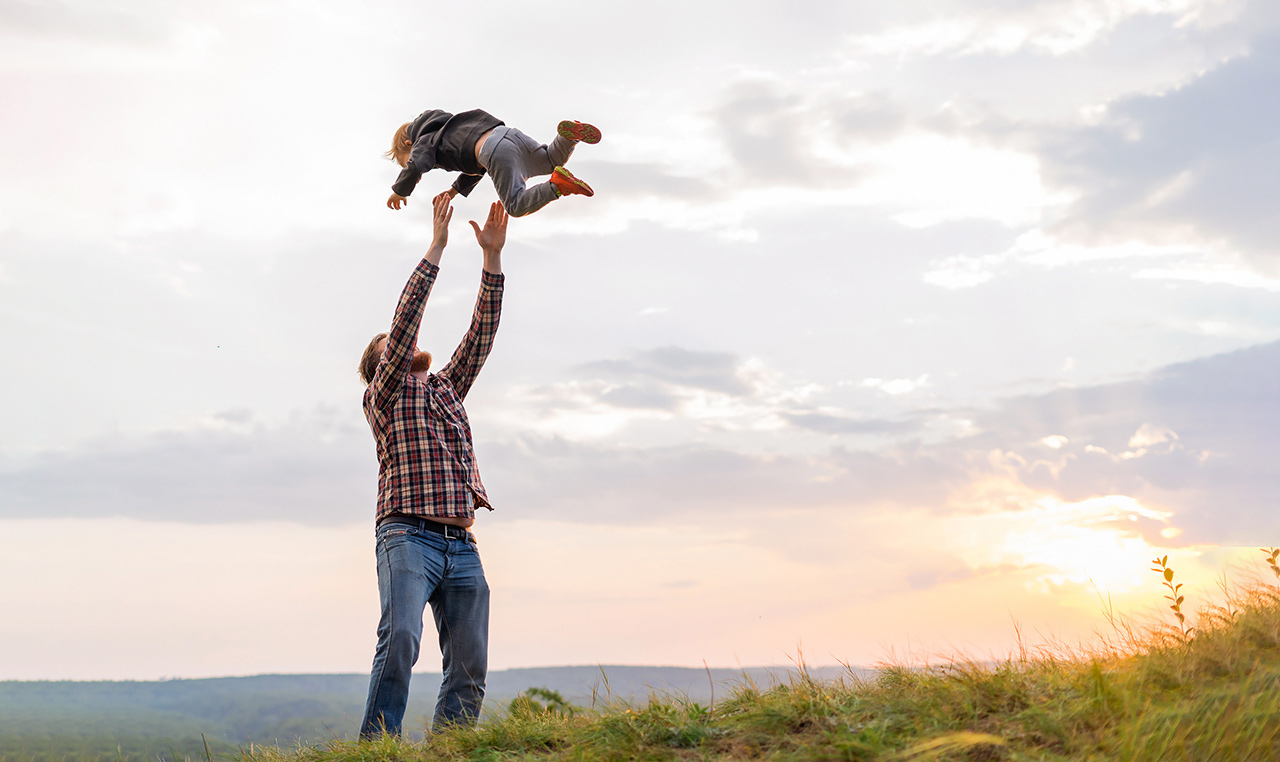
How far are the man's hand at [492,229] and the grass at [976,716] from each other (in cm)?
352

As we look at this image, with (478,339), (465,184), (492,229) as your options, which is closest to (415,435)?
(478,339)

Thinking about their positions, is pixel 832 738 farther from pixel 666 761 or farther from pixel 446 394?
pixel 446 394

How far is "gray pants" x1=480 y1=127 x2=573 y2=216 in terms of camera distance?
6707mm

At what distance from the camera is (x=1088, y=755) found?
11.2ft

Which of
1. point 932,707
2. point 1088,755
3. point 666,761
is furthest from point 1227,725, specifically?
point 666,761

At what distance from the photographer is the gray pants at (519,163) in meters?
6.71

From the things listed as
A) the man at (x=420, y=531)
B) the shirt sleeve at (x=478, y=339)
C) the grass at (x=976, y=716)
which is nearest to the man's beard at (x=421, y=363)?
the man at (x=420, y=531)

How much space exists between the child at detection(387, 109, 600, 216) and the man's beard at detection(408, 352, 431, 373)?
4.40 ft

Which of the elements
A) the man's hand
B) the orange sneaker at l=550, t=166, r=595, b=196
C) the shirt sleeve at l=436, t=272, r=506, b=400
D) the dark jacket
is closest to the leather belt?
the shirt sleeve at l=436, t=272, r=506, b=400

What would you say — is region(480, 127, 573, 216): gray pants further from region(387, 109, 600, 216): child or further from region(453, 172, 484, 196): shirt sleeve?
region(453, 172, 484, 196): shirt sleeve

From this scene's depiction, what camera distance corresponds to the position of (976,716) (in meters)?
3.92

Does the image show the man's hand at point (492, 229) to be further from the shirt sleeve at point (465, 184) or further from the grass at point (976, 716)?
the grass at point (976, 716)

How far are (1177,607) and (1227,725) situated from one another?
64.8 inches

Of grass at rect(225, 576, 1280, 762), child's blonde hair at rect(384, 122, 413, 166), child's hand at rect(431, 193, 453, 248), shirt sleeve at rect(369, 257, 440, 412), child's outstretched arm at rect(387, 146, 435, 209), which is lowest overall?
grass at rect(225, 576, 1280, 762)
